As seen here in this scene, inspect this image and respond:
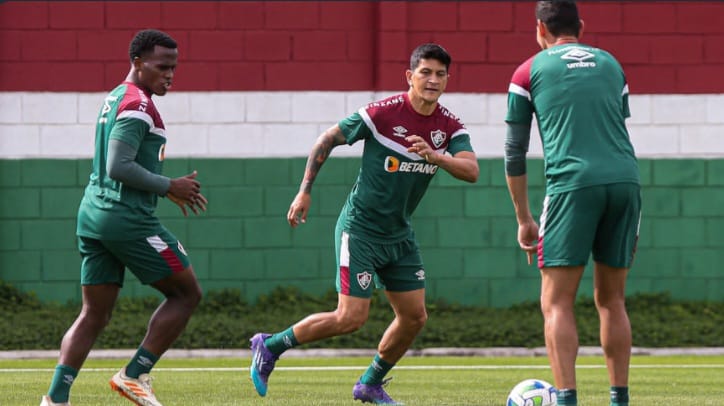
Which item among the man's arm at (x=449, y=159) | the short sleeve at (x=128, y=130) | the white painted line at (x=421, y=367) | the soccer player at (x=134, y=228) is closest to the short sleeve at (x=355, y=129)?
the man's arm at (x=449, y=159)

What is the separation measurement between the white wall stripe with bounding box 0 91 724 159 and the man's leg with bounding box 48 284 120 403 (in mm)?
7911

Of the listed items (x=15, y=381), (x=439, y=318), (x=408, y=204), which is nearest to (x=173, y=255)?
(x=408, y=204)

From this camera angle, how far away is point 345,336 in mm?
14477

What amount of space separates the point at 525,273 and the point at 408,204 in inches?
281

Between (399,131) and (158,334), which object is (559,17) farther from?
(158,334)

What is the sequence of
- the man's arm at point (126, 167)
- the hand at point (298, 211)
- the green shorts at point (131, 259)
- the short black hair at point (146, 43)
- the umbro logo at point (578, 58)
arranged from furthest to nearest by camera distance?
the hand at point (298, 211)
the short black hair at point (146, 43)
the green shorts at point (131, 259)
the man's arm at point (126, 167)
the umbro logo at point (578, 58)

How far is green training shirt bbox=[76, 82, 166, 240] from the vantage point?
7672mm

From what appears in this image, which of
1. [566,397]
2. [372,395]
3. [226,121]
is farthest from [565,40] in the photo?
[226,121]

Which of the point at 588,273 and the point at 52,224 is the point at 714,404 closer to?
the point at 588,273

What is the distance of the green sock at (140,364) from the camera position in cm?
785

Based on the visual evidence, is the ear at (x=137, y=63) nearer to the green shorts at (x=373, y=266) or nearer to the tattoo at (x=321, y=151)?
the tattoo at (x=321, y=151)

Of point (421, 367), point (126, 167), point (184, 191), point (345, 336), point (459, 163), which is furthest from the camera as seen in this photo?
point (345, 336)

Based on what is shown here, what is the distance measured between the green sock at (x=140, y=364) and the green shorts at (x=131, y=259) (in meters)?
0.43

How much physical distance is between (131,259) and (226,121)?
319 inches
